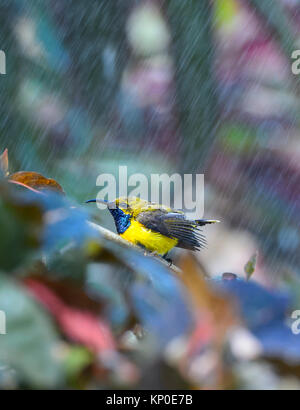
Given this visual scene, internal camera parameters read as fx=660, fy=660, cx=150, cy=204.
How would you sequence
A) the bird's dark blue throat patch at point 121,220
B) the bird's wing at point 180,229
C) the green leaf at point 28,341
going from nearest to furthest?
the green leaf at point 28,341, the bird's wing at point 180,229, the bird's dark blue throat patch at point 121,220

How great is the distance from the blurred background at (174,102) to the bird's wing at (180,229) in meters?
0.14

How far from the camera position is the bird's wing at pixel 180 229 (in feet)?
6.96

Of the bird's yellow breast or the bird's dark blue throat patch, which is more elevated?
the bird's dark blue throat patch

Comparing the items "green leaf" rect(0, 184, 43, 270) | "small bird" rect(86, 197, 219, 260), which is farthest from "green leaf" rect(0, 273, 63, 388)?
"small bird" rect(86, 197, 219, 260)

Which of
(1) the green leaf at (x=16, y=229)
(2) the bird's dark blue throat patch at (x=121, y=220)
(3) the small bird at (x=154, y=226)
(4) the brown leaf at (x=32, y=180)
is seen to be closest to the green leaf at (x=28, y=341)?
(1) the green leaf at (x=16, y=229)

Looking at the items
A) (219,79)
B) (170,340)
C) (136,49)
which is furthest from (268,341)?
(136,49)

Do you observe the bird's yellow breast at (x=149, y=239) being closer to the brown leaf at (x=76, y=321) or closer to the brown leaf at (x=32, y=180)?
the brown leaf at (x=32, y=180)

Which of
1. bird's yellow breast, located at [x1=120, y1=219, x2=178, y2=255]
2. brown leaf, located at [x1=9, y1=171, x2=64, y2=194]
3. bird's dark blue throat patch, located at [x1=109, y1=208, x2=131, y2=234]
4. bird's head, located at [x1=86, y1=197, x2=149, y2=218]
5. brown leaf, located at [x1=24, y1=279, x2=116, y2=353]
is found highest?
brown leaf, located at [x1=9, y1=171, x2=64, y2=194]

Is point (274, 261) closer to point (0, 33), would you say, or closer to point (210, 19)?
point (210, 19)

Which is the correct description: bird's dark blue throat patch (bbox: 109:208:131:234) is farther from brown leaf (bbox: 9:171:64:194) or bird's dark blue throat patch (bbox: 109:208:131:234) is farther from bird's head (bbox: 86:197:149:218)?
brown leaf (bbox: 9:171:64:194)

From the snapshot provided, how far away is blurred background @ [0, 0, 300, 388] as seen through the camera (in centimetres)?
228

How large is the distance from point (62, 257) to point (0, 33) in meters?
2.07

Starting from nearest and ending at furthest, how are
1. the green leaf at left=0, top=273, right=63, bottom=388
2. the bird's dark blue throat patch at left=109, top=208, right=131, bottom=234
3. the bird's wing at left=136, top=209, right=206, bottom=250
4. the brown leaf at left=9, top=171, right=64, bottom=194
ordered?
the green leaf at left=0, top=273, right=63, bottom=388, the brown leaf at left=9, top=171, right=64, bottom=194, the bird's wing at left=136, top=209, right=206, bottom=250, the bird's dark blue throat patch at left=109, top=208, right=131, bottom=234

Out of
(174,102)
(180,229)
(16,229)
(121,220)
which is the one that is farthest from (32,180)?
(174,102)
